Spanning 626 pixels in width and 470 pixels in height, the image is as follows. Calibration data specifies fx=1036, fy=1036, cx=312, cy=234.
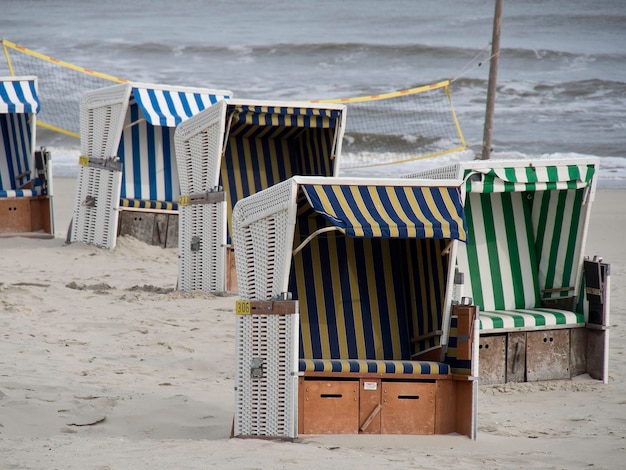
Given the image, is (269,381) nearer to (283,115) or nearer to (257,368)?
(257,368)

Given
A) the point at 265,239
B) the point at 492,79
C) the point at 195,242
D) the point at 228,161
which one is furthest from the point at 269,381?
the point at 492,79

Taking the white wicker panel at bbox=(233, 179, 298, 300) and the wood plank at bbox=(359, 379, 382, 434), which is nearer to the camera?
the white wicker panel at bbox=(233, 179, 298, 300)

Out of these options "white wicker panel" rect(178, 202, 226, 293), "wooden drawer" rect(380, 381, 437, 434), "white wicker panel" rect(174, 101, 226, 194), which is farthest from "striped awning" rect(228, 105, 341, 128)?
"wooden drawer" rect(380, 381, 437, 434)

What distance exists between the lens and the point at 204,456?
16.2ft

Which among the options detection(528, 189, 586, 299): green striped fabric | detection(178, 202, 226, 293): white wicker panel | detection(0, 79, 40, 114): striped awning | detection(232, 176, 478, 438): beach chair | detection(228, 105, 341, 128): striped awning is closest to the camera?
detection(232, 176, 478, 438): beach chair

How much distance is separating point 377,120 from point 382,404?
21668 millimetres

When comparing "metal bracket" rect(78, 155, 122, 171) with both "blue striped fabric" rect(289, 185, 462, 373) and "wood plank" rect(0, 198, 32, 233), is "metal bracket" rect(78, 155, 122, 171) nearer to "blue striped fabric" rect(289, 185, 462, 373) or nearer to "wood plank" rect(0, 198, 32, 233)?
"wood plank" rect(0, 198, 32, 233)

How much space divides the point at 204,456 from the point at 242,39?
3536 centimetres

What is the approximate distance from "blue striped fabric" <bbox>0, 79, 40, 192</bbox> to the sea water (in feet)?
32.5

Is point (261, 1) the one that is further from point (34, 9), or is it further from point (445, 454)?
point (445, 454)

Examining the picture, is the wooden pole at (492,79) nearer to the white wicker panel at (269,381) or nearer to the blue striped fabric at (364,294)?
the blue striped fabric at (364,294)

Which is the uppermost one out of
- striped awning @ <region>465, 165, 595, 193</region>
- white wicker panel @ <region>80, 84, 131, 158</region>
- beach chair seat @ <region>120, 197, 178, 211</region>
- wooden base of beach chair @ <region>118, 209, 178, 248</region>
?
white wicker panel @ <region>80, 84, 131, 158</region>

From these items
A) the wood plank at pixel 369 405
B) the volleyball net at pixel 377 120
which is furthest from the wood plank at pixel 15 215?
the volleyball net at pixel 377 120

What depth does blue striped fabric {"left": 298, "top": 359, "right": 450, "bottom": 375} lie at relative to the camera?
18.1 feet
